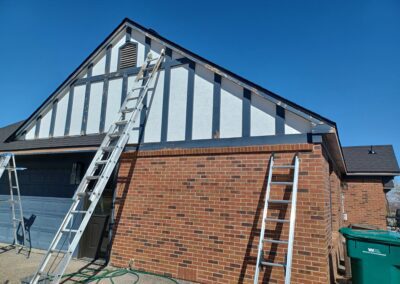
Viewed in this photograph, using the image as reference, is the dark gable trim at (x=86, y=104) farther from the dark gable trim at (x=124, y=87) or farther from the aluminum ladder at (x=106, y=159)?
the aluminum ladder at (x=106, y=159)

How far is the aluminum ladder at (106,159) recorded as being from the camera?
520cm

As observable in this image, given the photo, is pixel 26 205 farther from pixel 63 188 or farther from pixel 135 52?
pixel 135 52

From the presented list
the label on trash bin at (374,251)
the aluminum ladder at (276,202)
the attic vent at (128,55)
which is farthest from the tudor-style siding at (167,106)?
the label on trash bin at (374,251)

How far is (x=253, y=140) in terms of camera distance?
5668 mm

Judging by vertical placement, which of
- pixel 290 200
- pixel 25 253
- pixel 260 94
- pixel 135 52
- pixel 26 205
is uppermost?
pixel 135 52

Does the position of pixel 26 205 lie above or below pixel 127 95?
below

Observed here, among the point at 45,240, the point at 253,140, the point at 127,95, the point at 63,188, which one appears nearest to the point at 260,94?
the point at 253,140

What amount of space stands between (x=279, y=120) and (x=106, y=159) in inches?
171

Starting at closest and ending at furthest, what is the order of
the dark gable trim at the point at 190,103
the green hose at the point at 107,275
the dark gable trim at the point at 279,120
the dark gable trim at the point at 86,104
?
the dark gable trim at the point at 279,120, the green hose at the point at 107,275, the dark gable trim at the point at 190,103, the dark gable trim at the point at 86,104

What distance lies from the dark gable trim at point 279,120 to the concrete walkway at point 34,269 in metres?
3.63

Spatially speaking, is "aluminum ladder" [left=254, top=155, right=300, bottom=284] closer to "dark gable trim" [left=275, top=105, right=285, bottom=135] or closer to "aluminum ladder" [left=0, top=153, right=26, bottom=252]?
"dark gable trim" [left=275, top=105, right=285, bottom=135]

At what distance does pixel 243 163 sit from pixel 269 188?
2.55 ft

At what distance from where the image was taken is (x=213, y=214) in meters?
5.71

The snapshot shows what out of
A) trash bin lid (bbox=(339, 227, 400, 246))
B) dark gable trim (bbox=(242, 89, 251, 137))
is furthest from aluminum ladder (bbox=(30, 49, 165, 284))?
trash bin lid (bbox=(339, 227, 400, 246))
